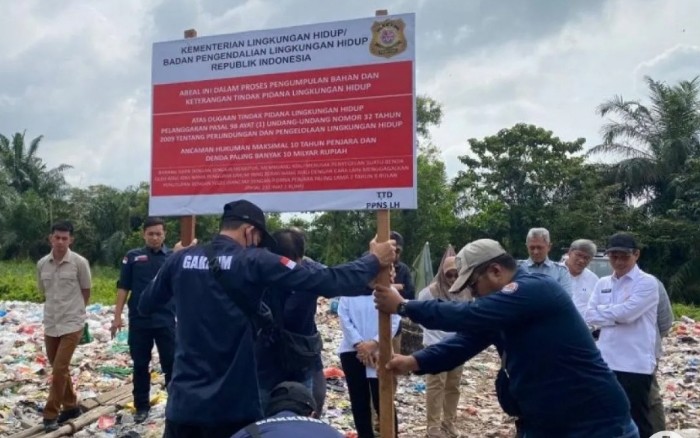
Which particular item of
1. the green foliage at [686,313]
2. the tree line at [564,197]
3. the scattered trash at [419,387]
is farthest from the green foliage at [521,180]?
the scattered trash at [419,387]

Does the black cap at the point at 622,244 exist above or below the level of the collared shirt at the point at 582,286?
above

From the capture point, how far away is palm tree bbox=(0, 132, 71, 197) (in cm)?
3925

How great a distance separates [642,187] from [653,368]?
24387mm

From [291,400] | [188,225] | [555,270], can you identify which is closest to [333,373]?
[555,270]

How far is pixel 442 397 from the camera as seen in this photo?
6.20m

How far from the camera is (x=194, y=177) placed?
4027 mm

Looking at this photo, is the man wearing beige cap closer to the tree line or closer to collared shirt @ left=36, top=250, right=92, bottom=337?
collared shirt @ left=36, top=250, right=92, bottom=337

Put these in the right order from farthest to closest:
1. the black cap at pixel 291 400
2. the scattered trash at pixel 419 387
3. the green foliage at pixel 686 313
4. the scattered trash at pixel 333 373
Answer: the green foliage at pixel 686 313
the scattered trash at pixel 333 373
the scattered trash at pixel 419 387
the black cap at pixel 291 400

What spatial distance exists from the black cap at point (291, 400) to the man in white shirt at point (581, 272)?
4.10 metres

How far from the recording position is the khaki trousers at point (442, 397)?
6141 mm

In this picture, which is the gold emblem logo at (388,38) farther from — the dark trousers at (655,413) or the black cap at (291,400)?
the dark trousers at (655,413)

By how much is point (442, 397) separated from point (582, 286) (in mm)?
1609

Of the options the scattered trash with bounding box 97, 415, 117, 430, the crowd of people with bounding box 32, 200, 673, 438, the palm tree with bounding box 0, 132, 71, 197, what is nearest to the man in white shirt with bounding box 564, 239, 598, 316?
the crowd of people with bounding box 32, 200, 673, 438

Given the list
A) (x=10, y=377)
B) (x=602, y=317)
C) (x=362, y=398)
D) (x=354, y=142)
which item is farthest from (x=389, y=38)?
(x=10, y=377)
